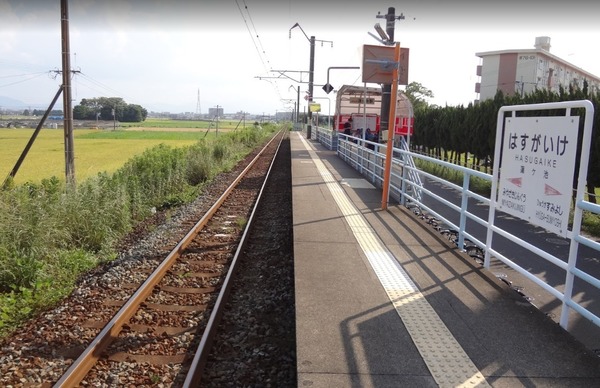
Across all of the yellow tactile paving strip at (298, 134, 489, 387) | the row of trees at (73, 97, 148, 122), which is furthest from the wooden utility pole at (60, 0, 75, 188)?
the row of trees at (73, 97, 148, 122)

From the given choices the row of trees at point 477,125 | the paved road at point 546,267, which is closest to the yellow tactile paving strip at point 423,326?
the paved road at point 546,267

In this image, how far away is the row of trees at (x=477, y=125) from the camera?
1481 cm

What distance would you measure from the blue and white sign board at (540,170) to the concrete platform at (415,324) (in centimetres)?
86

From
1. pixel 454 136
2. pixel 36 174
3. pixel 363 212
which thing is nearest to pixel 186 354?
pixel 363 212

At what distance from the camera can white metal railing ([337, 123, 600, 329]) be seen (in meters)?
4.11

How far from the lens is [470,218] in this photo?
7.71 metres

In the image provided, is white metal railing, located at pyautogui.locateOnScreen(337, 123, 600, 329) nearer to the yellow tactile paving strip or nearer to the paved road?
the paved road

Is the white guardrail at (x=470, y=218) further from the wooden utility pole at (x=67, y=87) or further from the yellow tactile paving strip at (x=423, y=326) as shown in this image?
the wooden utility pole at (x=67, y=87)

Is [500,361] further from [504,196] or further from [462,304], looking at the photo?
[504,196]

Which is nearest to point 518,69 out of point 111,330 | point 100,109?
point 111,330

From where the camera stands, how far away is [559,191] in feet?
13.5

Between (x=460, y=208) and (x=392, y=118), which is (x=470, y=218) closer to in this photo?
(x=460, y=208)

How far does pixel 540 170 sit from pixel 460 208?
2.36 meters

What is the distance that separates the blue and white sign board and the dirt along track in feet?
8.38
